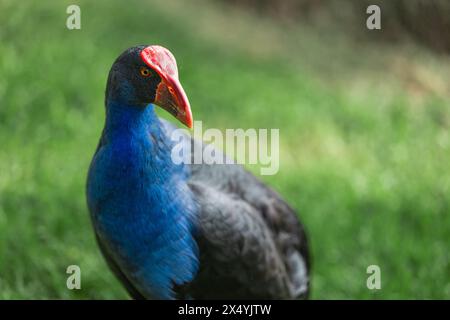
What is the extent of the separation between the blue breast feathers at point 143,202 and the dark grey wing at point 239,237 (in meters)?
0.07

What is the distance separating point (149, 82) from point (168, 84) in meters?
0.12

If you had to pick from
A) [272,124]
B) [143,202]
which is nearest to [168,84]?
[143,202]

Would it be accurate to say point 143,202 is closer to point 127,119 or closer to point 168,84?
point 127,119

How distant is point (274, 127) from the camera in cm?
560

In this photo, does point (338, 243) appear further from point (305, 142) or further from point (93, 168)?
point (93, 168)

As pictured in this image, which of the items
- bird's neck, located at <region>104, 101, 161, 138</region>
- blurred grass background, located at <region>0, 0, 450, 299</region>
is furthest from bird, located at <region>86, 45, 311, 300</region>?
blurred grass background, located at <region>0, 0, 450, 299</region>

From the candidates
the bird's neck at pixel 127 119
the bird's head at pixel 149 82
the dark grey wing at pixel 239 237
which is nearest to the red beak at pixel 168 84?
the bird's head at pixel 149 82

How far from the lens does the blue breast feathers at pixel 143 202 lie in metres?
2.92

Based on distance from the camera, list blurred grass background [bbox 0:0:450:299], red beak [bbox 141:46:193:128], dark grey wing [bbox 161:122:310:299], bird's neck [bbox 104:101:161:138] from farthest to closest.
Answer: blurred grass background [bbox 0:0:450:299]
dark grey wing [bbox 161:122:310:299]
bird's neck [bbox 104:101:161:138]
red beak [bbox 141:46:193:128]

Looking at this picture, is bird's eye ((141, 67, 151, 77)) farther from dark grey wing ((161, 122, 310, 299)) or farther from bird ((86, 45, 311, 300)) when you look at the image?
dark grey wing ((161, 122, 310, 299))

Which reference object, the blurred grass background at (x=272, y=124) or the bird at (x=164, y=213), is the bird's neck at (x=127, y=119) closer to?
the bird at (x=164, y=213)

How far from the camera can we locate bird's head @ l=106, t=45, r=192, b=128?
257cm
